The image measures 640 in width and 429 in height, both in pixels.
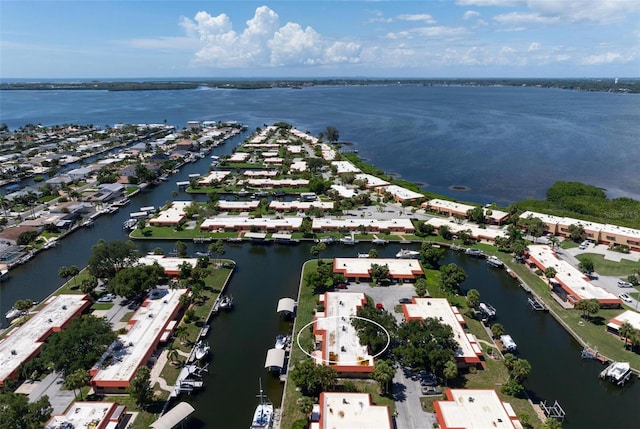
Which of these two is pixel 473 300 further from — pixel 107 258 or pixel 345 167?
pixel 345 167

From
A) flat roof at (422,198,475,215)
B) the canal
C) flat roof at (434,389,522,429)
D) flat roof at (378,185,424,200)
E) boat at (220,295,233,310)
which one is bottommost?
the canal

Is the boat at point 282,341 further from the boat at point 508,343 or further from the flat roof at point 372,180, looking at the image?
the flat roof at point 372,180

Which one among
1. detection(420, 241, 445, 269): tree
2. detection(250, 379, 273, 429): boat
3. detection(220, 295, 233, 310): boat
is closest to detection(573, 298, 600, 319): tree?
detection(420, 241, 445, 269): tree

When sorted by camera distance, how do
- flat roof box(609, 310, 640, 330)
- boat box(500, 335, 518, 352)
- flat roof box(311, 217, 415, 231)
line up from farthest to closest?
flat roof box(311, 217, 415, 231) < flat roof box(609, 310, 640, 330) < boat box(500, 335, 518, 352)

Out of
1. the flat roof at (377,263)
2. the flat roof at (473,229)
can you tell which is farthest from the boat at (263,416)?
the flat roof at (473,229)

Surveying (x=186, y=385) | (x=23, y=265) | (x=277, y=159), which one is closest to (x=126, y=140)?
(x=277, y=159)

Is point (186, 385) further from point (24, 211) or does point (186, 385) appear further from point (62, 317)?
point (24, 211)

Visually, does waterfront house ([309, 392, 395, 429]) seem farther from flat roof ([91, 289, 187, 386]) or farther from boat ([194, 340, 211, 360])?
flat roof ([91, 289, 187, 386])
